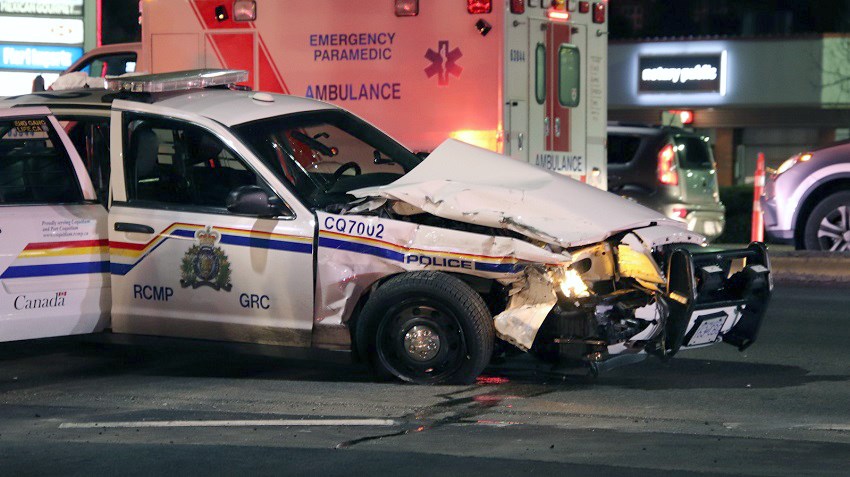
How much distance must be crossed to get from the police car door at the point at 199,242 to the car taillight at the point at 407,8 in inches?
197

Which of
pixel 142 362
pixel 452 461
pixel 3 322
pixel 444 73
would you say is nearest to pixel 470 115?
pixel 444 73

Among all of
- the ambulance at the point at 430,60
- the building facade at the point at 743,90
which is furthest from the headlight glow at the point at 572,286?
the building facade at the point at 743,90

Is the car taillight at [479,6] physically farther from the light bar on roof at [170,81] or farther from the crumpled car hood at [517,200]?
the crumpled car hood at [517,200]

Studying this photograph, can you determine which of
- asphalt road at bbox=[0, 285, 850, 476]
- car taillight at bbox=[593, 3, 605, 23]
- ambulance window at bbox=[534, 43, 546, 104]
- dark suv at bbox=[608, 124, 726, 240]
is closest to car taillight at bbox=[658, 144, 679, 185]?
dark suv at bbox=[608, 124, 726, 240]

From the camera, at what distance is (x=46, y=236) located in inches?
310

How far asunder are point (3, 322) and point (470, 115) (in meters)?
5.74

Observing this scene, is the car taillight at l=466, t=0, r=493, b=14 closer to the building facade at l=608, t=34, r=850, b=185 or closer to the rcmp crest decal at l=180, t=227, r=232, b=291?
the rcmp crest decal at l=180, t=227, r=232, b=291

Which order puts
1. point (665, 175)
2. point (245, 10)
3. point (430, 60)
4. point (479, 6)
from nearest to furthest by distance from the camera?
point (479, 6) < point (430, 60) < point (245, 10) < point (665, 175)

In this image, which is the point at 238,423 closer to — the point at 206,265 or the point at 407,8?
the point at 206,265

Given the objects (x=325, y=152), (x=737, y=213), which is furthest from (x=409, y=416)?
(x=737, y=213)

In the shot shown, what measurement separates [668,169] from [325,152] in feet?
31.2

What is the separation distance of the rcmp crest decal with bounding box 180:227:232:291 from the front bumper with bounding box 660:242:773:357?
2.33 meters

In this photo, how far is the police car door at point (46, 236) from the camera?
782cm

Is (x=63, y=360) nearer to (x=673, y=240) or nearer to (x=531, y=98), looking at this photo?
(x=673, y=240)
